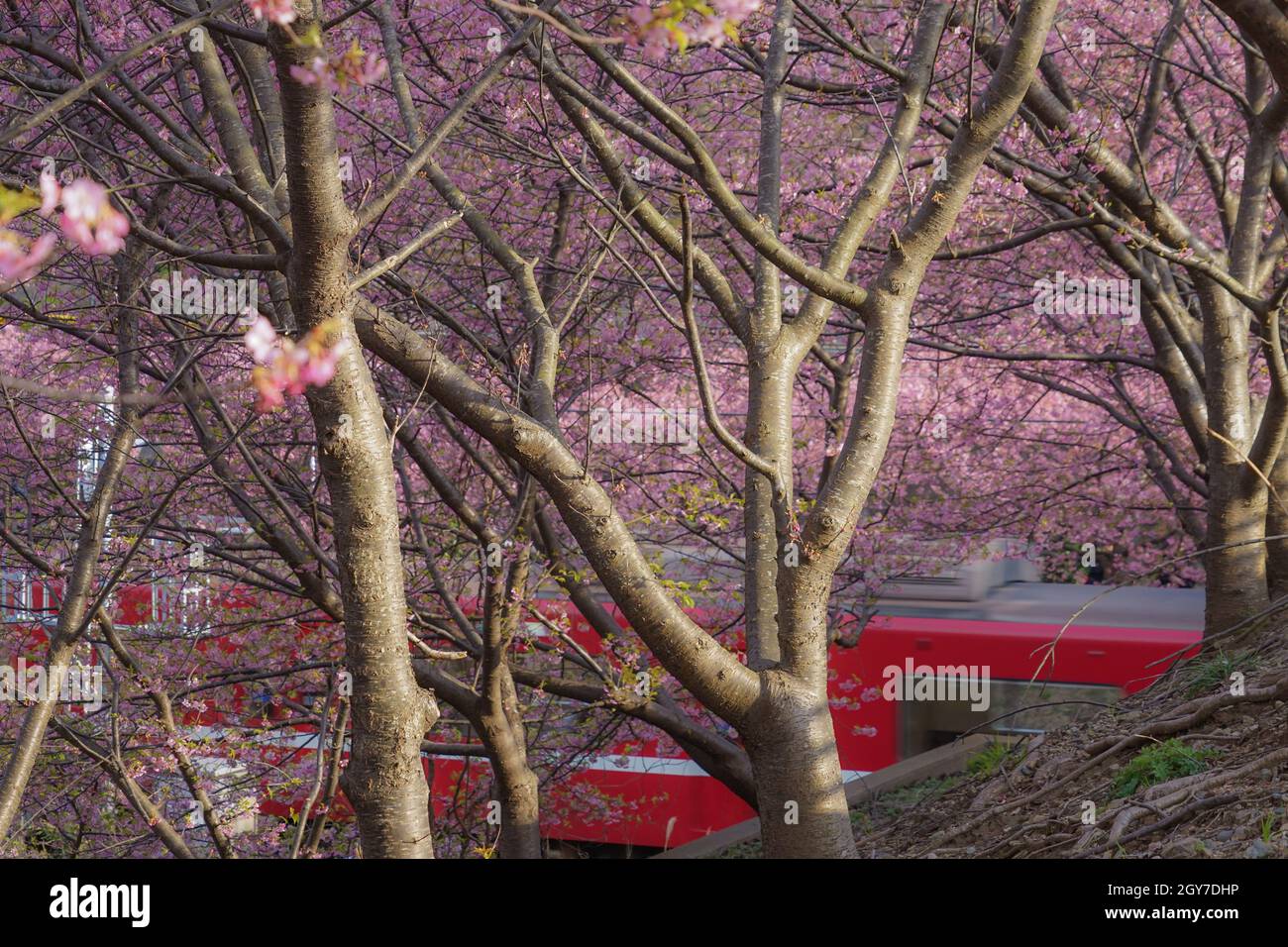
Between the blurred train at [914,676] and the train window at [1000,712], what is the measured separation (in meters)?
0.01

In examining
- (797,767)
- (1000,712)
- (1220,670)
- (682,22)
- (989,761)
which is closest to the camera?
(682,22)

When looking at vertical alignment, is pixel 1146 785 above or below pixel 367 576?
below

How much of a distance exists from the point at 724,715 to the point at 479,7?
175 inches

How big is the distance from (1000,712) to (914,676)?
0.73m

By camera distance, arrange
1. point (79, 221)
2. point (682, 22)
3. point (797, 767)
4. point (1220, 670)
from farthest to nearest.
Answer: point (1220, 670)
point (797, 767)
point (682, 22)
point (79, 221)

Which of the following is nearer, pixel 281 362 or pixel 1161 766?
pixel 281 362

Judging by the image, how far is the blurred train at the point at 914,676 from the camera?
896cm

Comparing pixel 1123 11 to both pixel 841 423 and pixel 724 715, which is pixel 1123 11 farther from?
pixel 724 715

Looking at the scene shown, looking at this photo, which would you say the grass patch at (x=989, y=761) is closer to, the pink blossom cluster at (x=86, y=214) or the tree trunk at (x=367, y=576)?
the tree trunk at (x=367, y=576)

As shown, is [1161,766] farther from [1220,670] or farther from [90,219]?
[90,219]

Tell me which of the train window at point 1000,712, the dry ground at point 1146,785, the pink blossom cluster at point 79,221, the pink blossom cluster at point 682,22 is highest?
the pink blossom cluster at point 682,22

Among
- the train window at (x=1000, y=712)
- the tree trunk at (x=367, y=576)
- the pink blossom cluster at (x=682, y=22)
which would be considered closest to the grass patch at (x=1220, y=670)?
the train window at (x=1000, y=712)

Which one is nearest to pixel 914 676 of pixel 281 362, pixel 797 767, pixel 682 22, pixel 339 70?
pixel 797 767

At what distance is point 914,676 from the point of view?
9.58 meters
